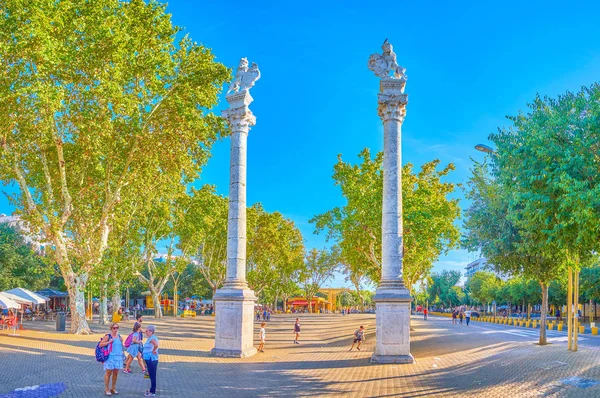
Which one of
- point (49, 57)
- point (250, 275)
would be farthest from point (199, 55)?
point (250, 275)

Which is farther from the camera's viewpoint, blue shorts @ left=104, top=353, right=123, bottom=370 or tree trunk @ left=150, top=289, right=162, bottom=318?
tree trunk @ left=150, top=289, right=162, bottom=318

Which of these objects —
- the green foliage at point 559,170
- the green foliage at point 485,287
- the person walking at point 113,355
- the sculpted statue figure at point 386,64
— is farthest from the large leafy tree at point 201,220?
the green foliage at point 485,287

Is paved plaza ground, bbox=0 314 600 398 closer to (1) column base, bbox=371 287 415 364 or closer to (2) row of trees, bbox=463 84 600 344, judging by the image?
(1) column base, bbox=371 287 415 364

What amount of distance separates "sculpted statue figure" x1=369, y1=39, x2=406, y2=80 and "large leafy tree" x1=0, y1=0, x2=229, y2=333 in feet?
32.9

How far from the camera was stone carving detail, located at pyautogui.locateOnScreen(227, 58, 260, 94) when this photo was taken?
22.5 meters

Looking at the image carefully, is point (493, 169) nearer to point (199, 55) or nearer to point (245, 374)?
point (245, 374)

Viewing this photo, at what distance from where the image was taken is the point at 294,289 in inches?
3327

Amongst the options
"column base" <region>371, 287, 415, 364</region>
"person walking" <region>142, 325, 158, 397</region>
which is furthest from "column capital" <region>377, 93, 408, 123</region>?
"person walking" <region>142, 325, 158, 397</region>

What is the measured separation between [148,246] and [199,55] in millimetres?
21440

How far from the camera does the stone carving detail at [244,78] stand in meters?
22.5

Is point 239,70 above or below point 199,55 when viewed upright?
below

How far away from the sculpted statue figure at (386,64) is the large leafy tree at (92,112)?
1003cm

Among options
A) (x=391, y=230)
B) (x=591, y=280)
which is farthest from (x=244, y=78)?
(x=591, y=280)

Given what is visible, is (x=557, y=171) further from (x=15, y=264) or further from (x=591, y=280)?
(x=15, y=264)
